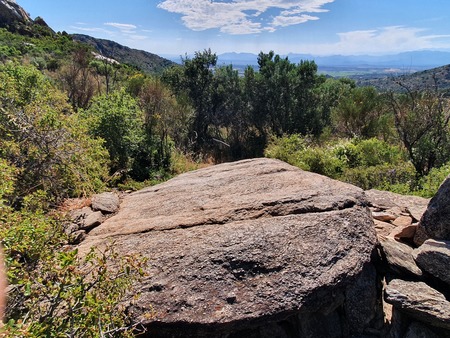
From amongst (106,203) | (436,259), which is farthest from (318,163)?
(106,203)

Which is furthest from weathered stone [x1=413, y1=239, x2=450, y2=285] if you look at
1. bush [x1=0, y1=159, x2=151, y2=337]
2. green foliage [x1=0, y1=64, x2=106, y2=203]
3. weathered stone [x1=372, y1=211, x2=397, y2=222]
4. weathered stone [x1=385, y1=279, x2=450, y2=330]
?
green foliage [x1=0, y1=64, x2=106, y2=203]

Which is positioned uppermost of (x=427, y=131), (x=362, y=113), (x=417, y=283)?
(x=427, y=131)

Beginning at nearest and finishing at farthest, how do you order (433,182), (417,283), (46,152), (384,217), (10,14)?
(417,283), (384,217), (46,152), (433,182), (10,14)

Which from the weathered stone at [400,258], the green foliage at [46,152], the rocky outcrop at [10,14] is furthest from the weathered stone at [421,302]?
the rocky outcrop at [10,14]

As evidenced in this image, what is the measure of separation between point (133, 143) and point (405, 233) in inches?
488

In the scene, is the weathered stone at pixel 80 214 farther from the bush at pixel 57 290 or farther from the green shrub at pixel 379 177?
the green shrub at pixel 379 177

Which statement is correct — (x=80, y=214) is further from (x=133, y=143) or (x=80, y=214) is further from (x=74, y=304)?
(x=133, y=143)

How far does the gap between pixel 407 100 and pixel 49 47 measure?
153 feet

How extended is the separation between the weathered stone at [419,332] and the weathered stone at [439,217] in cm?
150

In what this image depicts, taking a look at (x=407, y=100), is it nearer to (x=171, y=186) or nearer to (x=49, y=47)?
(x=171, y=186)

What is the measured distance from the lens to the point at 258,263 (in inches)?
171

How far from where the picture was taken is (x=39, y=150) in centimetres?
726

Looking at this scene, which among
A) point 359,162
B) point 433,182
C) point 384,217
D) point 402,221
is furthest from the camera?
point 359,162

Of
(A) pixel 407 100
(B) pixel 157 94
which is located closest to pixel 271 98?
(B) pixel 157 94
